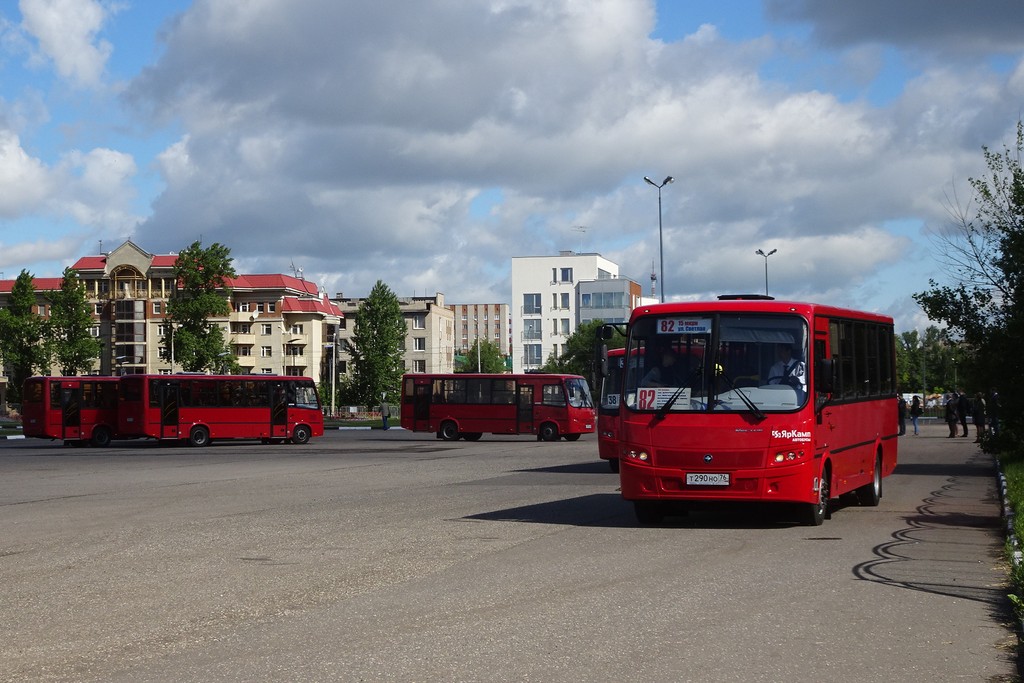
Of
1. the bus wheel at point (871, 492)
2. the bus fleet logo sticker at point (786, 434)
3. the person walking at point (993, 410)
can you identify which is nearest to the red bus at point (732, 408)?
the bus fleet logo sticker at point (786, 434)

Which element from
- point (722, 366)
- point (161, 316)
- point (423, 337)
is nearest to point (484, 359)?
point (423, 337)

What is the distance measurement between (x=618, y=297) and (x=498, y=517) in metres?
134

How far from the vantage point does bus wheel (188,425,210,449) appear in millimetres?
50156

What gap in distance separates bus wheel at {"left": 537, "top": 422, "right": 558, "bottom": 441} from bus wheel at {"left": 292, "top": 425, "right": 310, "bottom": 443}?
909 centimetres

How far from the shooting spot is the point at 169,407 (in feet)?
163

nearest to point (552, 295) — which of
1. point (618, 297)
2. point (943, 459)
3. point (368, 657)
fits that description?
point (618, 297)

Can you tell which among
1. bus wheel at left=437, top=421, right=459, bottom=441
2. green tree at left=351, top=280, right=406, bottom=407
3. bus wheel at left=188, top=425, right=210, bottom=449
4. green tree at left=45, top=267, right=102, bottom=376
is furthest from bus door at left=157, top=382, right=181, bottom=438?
green tree at left=351, top=280, right=406, bottom=407

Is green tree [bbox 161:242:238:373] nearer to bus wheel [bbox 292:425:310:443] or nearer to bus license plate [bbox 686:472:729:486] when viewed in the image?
bus wheel [bbox 292:425:310:443]

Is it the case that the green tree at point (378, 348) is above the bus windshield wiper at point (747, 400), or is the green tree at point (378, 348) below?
above

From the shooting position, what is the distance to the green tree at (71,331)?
9382 cm

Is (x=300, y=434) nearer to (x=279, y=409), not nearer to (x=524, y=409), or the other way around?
(x=279, y=409)

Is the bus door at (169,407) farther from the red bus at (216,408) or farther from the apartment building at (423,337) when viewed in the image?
the apartment building at (423,337)

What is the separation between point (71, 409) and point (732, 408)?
137ft

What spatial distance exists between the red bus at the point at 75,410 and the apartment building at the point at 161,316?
77.2m
